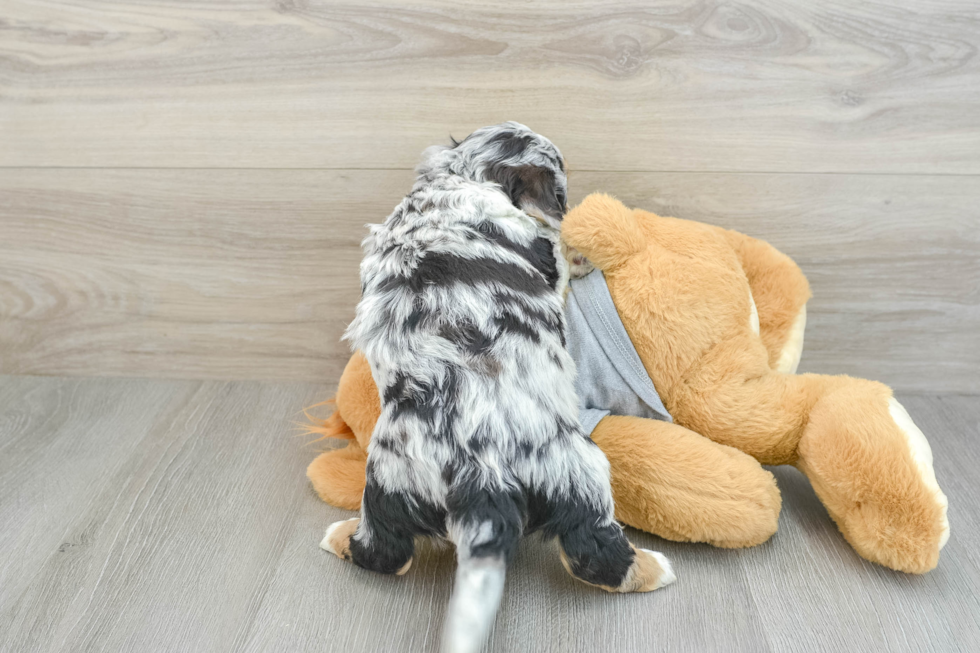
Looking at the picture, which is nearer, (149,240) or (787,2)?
(787,2)

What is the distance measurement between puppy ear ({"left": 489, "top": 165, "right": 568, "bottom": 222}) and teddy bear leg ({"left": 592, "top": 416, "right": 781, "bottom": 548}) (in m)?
0.47

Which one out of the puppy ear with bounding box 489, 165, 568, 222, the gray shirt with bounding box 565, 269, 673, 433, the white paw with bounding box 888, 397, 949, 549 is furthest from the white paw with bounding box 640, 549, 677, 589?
the puppy ear with bounding box 489, 165, 568, 222

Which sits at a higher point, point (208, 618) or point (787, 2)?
point (787, 2)

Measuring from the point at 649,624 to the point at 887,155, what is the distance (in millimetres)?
1294

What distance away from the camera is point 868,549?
136 cm

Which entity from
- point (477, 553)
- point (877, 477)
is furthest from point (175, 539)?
point (877, 477)

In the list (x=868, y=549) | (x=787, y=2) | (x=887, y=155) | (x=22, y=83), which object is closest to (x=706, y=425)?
(x=868, y=549)

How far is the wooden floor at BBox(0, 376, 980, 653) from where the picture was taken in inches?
49.6

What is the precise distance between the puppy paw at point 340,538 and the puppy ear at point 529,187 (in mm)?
739

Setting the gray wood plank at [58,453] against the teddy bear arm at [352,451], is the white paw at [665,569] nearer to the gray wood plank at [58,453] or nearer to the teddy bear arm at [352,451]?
the teddy bear arm at [352,451]

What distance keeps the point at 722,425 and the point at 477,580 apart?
2.08 feet

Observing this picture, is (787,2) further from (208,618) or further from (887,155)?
(208,618)

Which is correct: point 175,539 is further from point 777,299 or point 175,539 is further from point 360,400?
point 777,299

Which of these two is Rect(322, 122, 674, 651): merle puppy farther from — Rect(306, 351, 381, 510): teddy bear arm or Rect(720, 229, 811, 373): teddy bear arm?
Rect(720, 229, 811, 373): teddy bear arm
